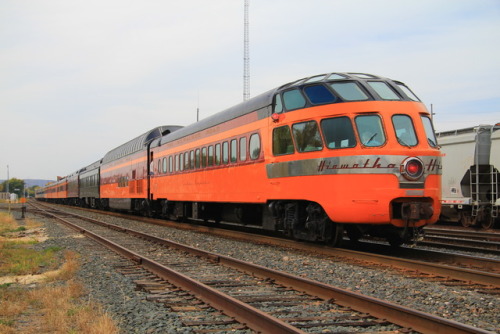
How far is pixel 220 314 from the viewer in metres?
5.53

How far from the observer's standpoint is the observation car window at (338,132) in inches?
378

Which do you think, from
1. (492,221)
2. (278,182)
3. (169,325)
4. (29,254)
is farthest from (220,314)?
(492,221)

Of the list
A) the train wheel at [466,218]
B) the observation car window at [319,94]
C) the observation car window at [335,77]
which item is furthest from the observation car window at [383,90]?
the train wheel at [466,218]

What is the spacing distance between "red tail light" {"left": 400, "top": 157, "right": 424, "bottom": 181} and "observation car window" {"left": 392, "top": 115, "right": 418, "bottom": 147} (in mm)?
369

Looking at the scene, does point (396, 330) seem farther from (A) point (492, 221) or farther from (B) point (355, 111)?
(A) point (492, 221)

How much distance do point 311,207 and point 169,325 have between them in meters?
5.73

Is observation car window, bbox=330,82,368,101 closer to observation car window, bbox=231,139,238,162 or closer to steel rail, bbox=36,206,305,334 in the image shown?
observation car window, bbox=231,139,238,162

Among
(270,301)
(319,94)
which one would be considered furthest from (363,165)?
(270,301)

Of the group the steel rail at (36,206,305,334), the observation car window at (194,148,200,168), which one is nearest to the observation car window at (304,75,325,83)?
the steel rail at (36,206,305,334)

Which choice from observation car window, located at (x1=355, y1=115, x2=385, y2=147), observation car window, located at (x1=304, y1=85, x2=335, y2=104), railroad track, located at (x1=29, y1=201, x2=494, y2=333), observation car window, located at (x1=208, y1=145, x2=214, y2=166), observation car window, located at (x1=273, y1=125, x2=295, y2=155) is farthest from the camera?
observation car window, located at (x1=208, y1=145, x2=214, y2=166)

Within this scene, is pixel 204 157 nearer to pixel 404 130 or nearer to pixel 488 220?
pixel 404 130

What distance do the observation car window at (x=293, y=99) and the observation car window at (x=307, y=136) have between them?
17.5 inches

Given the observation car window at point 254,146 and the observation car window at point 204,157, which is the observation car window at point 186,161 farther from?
the observation car window at point 254,146

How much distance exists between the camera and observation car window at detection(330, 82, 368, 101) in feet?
32.2
